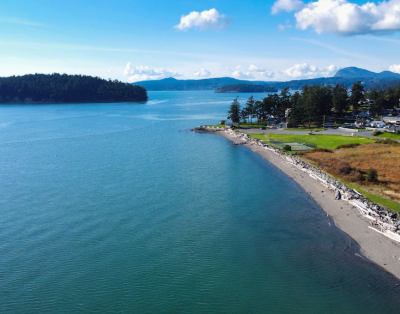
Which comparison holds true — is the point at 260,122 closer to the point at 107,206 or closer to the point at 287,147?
Answer: the point at 287,147

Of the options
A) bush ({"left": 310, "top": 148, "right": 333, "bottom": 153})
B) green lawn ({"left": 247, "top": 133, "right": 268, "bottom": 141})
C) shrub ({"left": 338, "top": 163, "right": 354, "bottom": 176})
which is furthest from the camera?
green lawn ({"left": 247, "top": 133, "right": 268, "bottom": 141})

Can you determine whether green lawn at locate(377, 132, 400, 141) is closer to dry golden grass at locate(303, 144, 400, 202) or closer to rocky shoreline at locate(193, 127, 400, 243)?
dry golden grass at locate(303, 144, 400, 202)

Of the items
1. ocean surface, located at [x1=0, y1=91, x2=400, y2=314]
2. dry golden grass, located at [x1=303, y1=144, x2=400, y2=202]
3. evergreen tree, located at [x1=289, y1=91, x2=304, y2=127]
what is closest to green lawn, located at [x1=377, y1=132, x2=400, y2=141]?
dry golden grass, located at [x1=303, y1=144, x2=400, y2=202]

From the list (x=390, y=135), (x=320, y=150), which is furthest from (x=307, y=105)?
(x=320, y=150)

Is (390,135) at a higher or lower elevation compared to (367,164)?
higher

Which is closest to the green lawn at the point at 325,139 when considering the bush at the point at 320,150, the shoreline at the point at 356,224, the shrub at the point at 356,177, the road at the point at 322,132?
the bush at the point at 320,150

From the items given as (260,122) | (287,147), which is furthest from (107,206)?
(260,122)

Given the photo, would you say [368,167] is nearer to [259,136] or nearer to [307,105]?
[259,136]
